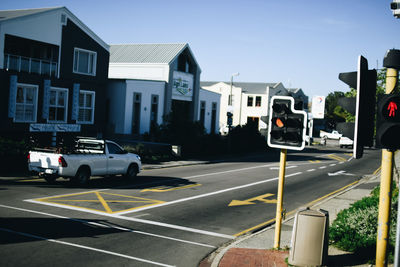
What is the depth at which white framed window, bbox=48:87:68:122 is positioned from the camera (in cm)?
2981

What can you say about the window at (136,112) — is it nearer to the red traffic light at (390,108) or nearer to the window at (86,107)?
the window at (86,107)

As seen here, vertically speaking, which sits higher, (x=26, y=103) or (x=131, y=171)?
(x=26, y=103)

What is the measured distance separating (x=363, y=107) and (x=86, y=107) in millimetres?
29640

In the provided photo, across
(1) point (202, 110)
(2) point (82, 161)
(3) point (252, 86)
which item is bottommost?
(2) point (82, 161)

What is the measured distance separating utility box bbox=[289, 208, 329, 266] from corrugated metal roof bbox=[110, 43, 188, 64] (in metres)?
36.1

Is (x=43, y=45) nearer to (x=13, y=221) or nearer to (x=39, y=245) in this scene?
(x=13, y=221)

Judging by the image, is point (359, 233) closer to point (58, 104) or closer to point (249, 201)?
point (249, 201)

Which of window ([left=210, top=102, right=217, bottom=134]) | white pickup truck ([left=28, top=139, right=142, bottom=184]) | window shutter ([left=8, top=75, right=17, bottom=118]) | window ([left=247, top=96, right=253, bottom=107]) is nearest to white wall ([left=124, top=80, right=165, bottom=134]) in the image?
window shutter ([left=8, top=75, right=17, bottom=118])

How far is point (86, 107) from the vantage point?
32.8 metres

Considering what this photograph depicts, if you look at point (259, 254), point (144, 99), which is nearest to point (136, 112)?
point (144, 99)

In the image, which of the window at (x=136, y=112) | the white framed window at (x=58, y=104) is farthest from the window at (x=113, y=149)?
the window at (x=136, y=112)

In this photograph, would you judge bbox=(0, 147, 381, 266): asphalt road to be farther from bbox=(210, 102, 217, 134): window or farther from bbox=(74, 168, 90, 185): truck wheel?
bbox=(210, 102, 217, 134): window

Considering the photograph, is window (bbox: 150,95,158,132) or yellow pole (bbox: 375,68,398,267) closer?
yellow pole (bbox: 375,68,398,267)

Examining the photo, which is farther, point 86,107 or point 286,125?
point 86,107
